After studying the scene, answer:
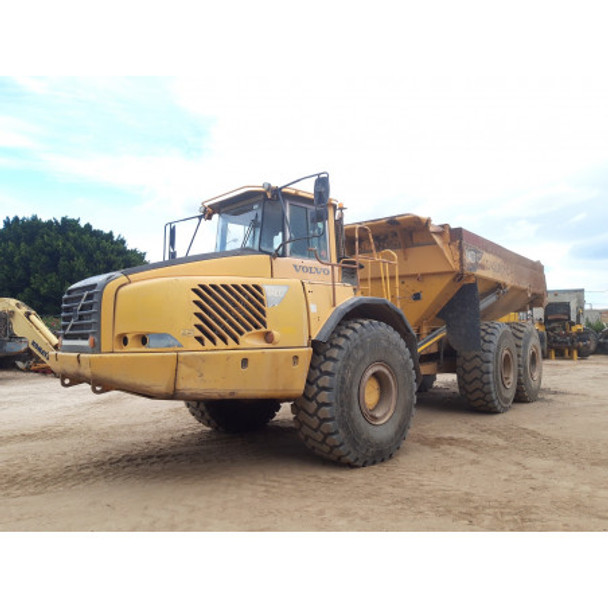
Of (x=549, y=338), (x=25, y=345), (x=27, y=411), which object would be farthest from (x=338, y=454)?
(x=549, y=338)

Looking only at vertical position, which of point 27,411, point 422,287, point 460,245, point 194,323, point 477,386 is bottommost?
point 27,411

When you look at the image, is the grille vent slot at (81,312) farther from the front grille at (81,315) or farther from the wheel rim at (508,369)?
the wheel rim at (508,369)

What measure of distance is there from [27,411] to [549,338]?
19.4m

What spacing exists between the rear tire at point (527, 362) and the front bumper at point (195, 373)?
546 cm

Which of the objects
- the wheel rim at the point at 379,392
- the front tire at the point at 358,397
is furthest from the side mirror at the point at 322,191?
the wheel rim at the point at 379,392

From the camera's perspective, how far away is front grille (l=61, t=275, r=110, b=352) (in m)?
4.39

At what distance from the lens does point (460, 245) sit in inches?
297

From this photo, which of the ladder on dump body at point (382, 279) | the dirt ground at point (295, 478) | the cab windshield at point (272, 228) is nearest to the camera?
the dirt ground at point (295, 478)

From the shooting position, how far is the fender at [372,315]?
497 centimetres

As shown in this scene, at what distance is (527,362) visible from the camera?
9086 mm

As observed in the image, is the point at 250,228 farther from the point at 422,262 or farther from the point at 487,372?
the point at 487,372

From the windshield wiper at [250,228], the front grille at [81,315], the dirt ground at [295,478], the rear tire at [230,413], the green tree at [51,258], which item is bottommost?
the dirt ground at [295,478]

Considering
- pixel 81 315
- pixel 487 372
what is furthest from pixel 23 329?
pixel 487 372

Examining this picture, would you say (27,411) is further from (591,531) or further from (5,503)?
(591,531)
